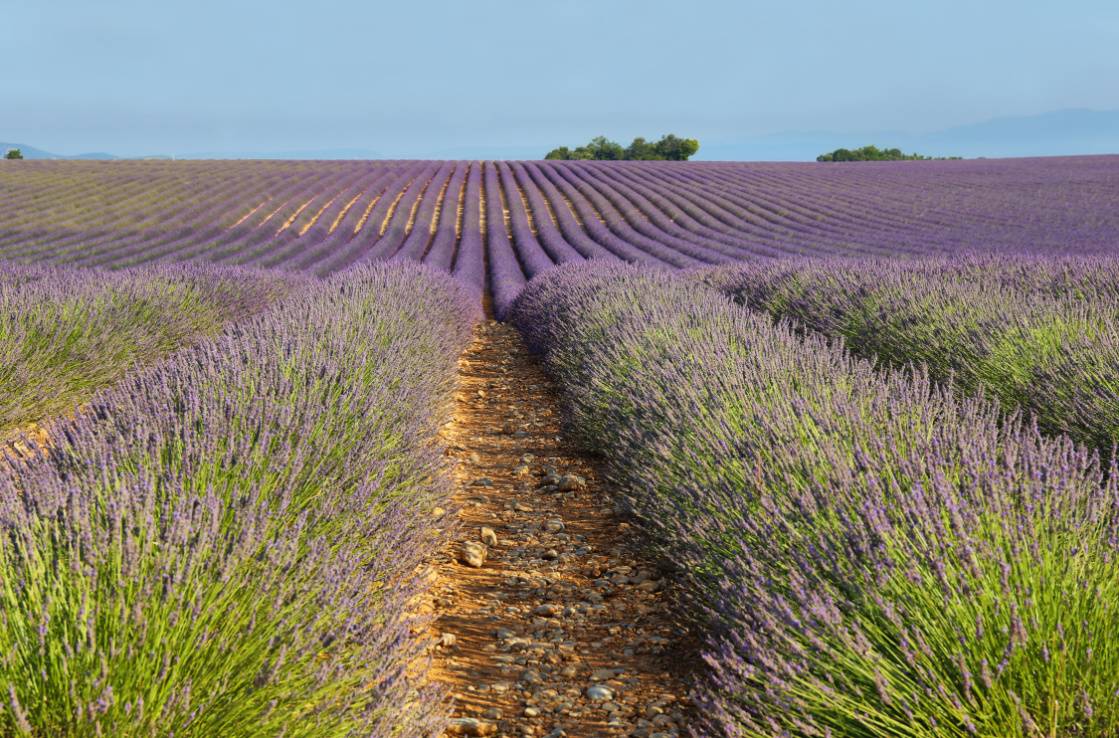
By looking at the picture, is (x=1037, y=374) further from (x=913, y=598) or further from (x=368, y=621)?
(x=368, y=621)

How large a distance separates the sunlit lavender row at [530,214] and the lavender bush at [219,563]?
858 centimetres

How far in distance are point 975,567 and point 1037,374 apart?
302cm

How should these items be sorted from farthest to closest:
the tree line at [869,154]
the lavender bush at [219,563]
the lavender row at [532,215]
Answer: the tree line at [869,154] → the lavender row at [532,215] → the lavender bush at [219,563]

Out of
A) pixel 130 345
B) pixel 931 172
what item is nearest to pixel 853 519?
pixel 130 345

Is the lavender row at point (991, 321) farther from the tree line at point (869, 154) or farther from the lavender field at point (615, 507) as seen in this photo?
the tree line at point (869, 154)

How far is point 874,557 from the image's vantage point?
1.72m

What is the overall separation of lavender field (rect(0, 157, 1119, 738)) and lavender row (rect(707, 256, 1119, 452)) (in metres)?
0.03

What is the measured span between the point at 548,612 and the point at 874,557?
1.65 m

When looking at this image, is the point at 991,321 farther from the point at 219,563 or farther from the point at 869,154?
the point at 869,154

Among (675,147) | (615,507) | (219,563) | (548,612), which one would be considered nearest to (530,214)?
(615,507)

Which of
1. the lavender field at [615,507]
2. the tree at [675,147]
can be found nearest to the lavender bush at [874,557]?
the lavender field at [615,507]

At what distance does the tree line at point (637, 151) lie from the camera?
1983 inches

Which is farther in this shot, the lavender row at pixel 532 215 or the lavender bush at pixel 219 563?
the lavender row at pixel 532 215

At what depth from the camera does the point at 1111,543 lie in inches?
71.4
